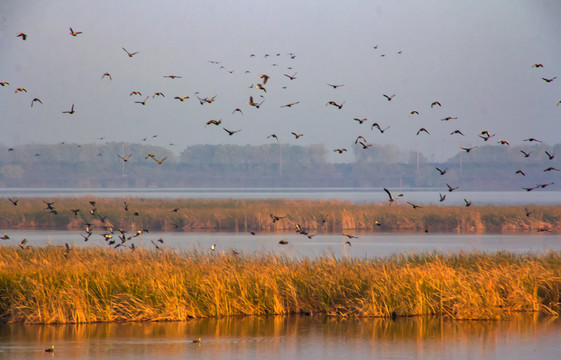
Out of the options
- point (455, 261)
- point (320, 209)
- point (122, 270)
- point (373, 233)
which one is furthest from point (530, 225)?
point (122, 270)

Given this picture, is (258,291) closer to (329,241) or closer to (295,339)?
(295,339)

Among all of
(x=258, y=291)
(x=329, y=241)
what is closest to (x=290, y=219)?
(x=329, y=241)

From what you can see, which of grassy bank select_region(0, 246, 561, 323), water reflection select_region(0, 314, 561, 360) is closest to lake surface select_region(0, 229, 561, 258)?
grassy bank select_region(0, 246, 561, 323)

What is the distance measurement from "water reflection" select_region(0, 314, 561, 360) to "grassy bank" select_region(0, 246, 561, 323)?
369 millimetres

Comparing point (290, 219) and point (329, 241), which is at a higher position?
point (290, 219)

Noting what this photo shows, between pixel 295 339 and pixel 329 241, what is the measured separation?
2845 centimetres

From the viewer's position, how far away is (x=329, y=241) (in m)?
47.6

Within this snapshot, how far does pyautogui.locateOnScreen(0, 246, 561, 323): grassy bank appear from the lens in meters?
20.4

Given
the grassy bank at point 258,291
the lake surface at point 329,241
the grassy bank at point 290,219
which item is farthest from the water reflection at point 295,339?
the grassy bank at point 290,219

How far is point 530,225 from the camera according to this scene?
187 feet

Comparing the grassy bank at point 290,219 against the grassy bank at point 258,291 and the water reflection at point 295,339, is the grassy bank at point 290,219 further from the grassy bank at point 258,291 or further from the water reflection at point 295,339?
the water reflection at point 295,339

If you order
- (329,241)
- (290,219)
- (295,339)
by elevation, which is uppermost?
(290,219)

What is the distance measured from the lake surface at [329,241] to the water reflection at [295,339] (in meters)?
17.5

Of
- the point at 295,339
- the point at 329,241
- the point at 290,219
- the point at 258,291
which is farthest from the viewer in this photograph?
the point at 290,219
